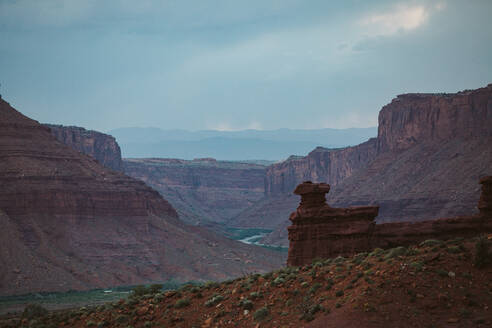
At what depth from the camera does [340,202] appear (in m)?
147

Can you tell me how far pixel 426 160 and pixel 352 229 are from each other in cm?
10628

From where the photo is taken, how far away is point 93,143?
614ft

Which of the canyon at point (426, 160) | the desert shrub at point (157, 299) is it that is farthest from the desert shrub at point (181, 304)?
the canyon at point (426, 160)

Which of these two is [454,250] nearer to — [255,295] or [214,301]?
[255,295]

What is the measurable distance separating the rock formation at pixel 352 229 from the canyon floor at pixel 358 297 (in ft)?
14.6

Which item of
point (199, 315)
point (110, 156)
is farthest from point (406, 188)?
point (199, 315)

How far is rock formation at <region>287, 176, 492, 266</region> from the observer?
1254 inches

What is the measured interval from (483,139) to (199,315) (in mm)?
107429

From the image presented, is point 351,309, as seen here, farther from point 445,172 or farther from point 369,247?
point 445,172

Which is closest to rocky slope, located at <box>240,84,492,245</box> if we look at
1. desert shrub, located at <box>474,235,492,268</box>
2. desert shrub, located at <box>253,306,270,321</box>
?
desert shrub, located at <box>474,235,492,268</box>

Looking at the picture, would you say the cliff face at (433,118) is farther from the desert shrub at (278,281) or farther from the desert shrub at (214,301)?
the desert shrub at (214,301)

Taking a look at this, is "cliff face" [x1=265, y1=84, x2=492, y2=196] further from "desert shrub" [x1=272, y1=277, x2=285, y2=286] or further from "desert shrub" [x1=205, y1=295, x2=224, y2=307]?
"desert shrub" [x1=205, y1=295, x2=224, y2=307]

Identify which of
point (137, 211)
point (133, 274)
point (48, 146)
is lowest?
point (133, 274)

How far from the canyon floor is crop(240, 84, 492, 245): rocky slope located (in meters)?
78.0
